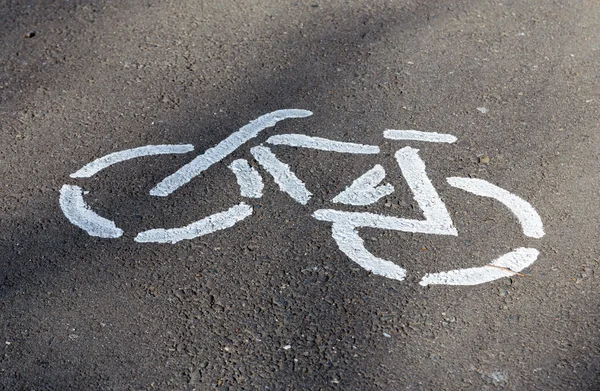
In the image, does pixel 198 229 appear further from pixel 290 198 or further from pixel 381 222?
pixel 381 222

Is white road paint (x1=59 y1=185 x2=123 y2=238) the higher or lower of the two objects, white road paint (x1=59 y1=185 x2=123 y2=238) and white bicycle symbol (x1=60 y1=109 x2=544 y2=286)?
the higher

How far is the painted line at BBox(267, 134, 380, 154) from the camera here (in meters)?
3.90

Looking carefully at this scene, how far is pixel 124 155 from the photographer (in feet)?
12.7

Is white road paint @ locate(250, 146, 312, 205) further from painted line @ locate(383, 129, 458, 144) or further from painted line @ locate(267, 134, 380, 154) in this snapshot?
painted line @ locate(383, 129, 458, 144)

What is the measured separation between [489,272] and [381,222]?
0.49 meters

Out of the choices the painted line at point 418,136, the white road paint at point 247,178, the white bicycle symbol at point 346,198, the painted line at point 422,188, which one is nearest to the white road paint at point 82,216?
the white bicycle symbol at point 346,198

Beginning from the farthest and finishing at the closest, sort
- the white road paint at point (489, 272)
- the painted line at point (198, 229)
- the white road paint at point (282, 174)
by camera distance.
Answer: the white road paint at point (282, 174), the painted line at point (198, 229), the white road paint at point (489, 272)

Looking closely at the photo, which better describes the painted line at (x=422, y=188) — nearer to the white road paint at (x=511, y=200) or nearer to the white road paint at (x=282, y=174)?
the white road paint at (x=511, y=200)

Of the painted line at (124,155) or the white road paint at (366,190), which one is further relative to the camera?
the painted line at (124,155)

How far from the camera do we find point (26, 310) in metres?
3.03

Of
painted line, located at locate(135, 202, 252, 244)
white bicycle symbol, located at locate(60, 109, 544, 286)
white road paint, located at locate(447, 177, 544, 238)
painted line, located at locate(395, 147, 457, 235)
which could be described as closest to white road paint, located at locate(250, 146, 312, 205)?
white bicycle symbol, located at locate(60, 109, 544, 286)

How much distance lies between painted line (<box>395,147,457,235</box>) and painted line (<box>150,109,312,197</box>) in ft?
1.94

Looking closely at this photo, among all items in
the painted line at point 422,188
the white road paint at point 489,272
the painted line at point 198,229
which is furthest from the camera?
the painted line at point 422,188

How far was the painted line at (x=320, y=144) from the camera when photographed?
3902 millimetres
